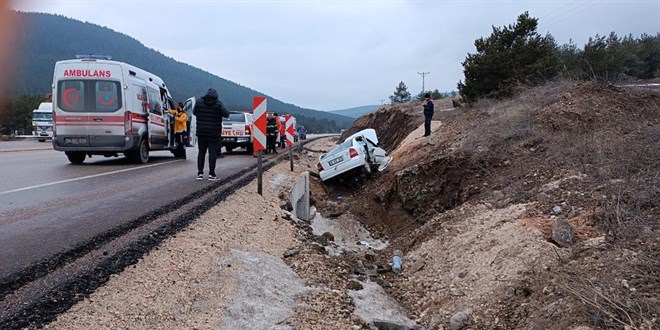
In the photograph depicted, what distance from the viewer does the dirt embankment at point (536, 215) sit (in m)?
4.02

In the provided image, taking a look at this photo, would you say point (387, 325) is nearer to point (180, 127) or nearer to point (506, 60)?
point (180, 127)

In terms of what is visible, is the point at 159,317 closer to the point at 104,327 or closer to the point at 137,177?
the point at 104,327

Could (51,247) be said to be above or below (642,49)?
below

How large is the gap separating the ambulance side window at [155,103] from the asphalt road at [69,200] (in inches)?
107

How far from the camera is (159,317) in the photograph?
10.9 feet

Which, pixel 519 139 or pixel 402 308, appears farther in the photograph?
pixel 519 139

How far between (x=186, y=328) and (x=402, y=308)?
285 centimetres

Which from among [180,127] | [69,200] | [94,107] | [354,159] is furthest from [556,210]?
[180,127]

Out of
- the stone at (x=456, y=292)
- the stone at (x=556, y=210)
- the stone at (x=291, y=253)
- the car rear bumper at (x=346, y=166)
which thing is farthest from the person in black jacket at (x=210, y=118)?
the stone at (x=556, y=210)

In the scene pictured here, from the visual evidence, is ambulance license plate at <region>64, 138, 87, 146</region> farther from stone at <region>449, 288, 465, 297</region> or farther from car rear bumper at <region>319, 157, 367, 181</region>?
stone at <region>449, 288, 465, 297</region>

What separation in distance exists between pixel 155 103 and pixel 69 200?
8135 millimetres

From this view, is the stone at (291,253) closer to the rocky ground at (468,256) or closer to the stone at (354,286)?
the rocky ground at (468,256)

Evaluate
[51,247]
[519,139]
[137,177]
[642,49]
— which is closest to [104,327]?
[51,247]

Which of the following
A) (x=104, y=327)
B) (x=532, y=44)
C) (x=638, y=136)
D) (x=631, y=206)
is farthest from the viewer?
(x=532, y=44)
